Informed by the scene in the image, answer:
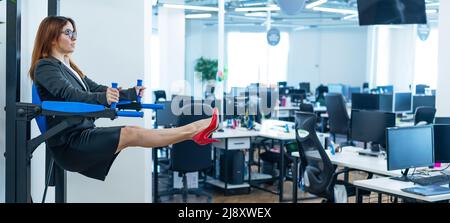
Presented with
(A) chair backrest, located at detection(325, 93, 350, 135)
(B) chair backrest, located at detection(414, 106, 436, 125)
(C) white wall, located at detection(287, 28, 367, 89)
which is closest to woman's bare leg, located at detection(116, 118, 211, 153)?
(B) chair backrest, located at detection(414, 106, 436, 125)

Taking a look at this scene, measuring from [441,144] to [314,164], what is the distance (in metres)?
1.30

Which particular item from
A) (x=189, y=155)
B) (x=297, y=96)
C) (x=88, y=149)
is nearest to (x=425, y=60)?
(x=297, y=96)

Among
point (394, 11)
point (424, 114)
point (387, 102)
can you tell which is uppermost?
point (394, 11)

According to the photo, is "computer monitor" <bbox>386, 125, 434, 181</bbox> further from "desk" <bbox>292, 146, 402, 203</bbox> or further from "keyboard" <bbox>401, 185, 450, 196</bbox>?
"desk" <bbox>292, 146, 402, 203</bbox>

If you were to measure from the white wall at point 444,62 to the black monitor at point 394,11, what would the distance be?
25cm

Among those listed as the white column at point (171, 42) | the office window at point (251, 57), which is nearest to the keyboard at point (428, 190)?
the white column at point (171, 42)

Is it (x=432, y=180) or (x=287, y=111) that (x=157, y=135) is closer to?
(x=432, y=180)

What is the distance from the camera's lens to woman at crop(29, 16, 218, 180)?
307 centimetres

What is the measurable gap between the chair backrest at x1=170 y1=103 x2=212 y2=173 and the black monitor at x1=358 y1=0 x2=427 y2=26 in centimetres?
290

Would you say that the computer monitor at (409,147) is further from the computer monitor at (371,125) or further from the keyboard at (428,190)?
the computer monitor at (371,125)

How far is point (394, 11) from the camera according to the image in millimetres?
7074

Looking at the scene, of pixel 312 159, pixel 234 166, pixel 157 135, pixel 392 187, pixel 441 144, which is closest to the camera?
pixel 157 135
